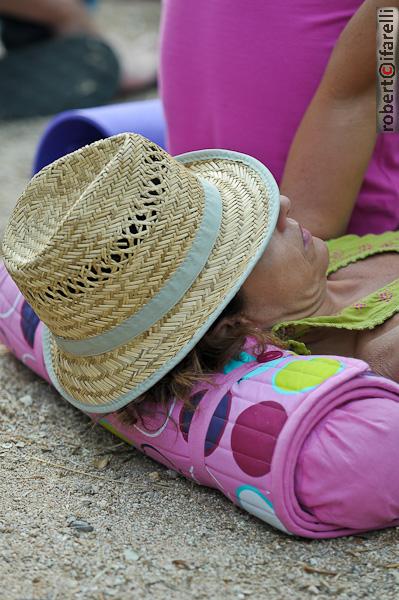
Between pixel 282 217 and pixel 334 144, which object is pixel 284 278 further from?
pixel 334 144

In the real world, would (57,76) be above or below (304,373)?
below

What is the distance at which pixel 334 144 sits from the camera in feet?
6.48

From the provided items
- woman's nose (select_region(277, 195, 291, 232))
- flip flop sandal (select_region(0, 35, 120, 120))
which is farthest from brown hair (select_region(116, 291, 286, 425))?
flip flop sandal (select_region(0, 35, 120, 120))

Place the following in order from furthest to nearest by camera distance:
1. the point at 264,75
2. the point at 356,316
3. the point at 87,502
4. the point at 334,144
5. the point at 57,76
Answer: the point at 57,76
the point at 264,75
the point at 334,144
the point at 356,316
the point at 87,502

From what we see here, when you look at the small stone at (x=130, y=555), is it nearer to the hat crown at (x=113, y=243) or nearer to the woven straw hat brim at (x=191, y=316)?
the woven straw hat brim at (x=191, y=316)

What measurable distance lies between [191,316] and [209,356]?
4.5 inches

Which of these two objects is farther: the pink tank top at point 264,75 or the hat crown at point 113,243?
the pink tank top at point 264,75

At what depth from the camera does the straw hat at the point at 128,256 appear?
153cm

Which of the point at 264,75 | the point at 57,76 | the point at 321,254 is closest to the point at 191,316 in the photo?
the point at 321,254

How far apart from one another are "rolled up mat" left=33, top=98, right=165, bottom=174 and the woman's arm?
0.75 m

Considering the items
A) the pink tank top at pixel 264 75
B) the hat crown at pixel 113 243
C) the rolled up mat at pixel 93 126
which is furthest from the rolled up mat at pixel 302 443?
the rolled up mat at pixel 93 126

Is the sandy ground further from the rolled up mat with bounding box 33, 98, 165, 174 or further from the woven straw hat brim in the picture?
the rolled up mat with bounding box 33, 98, 165, 174

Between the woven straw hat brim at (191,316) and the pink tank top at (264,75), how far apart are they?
17.5 inches

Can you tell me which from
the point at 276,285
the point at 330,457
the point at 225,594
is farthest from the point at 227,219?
the point at 225,594
